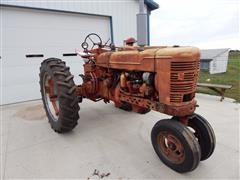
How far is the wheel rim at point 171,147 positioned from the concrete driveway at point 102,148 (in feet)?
0.49

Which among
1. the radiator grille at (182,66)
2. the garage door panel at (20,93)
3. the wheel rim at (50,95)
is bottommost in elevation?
the garage door panel at (20,93)

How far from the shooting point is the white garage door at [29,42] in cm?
505

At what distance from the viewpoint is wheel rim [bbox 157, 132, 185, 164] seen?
6.64ft

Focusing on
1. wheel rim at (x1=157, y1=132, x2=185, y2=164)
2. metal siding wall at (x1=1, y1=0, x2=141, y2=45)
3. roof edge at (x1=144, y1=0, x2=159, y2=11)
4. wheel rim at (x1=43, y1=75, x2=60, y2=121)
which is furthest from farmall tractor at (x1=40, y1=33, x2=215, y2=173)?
roof edge at (x1=144, y1=0, x2=159, y2=11)

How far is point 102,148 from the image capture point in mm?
2688

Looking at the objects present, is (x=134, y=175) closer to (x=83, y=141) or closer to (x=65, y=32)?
(x=83, y=141)

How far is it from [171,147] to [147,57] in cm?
98

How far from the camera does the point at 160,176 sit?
2072 mm

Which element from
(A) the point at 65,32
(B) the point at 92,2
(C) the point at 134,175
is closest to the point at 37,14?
(A) the point at 65,32

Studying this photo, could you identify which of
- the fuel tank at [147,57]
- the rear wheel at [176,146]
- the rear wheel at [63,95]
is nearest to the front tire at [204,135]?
the rear wheel at [176,146]

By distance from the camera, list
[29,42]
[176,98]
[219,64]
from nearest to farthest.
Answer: [176,98] < [29,42] < [219,64]

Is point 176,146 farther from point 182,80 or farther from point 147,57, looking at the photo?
point 147,57

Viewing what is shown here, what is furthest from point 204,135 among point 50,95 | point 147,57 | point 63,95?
point 50,95

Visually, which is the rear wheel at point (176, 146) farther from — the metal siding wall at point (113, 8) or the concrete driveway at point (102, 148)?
the metal siding wall at point (113, 8)
